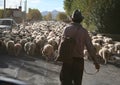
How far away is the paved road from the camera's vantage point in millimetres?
14031

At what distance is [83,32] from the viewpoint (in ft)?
28.8

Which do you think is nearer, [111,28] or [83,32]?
[83,32]

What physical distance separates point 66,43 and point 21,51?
1402 centimetres

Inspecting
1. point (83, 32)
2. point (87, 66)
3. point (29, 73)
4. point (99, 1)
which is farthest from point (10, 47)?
point (99, 1)

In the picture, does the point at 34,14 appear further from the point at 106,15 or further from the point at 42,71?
the point at 42,71

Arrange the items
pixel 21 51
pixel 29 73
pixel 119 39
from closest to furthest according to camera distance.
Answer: pixel 29 73, pixel 21 51, pixel 119 39

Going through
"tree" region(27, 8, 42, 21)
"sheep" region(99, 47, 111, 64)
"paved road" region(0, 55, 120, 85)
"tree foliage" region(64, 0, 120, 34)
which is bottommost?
"tree" region(27, 8, 42, 21)

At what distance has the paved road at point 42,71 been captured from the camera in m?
14.0

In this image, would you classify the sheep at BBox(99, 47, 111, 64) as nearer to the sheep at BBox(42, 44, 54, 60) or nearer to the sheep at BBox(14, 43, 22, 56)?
the sheep at BBox(42, 44, 54, 60)

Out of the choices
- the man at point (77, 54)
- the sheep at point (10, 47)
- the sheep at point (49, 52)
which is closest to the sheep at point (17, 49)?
the sheep at point (10, 47)

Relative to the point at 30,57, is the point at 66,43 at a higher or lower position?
higher

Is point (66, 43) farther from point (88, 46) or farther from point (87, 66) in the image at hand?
point (87, 66)

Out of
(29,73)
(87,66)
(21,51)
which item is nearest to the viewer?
(29,73)

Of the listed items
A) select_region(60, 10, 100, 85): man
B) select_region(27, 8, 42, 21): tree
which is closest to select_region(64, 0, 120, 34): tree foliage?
select_region(60, 10, 100, 85): man
